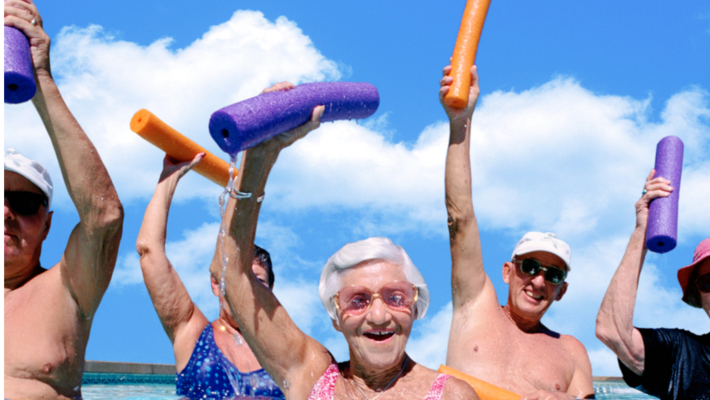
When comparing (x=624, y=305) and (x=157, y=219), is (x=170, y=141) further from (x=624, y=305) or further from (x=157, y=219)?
(x=624, y=305)

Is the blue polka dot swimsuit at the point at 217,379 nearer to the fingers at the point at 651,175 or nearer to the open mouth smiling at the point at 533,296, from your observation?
the open mouth smiling at the point at 533,296

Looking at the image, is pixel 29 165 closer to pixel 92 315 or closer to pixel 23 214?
pixel 23 214

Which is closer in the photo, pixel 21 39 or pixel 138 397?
pixel 21 39

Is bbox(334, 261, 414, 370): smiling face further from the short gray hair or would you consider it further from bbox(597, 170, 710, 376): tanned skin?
bbox(597, 170, 710, 376): tanned skin

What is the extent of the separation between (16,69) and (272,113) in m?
1.26

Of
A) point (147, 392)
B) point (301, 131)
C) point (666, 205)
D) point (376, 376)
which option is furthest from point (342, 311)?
point (147, 392)

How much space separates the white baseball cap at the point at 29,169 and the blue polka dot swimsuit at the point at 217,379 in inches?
87.9

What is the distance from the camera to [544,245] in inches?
211

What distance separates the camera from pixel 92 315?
161 inches

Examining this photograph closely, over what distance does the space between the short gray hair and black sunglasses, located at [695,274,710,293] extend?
2688 mm

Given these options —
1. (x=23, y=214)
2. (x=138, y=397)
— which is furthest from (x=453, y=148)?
(x=138, y=397)

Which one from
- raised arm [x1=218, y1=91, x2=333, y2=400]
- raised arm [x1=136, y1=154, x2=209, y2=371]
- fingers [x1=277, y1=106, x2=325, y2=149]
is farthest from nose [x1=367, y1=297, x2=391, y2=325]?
raised arm [x1=136, y1=154, x2=209, y2=371]

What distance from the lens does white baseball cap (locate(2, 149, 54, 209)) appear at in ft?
12.7

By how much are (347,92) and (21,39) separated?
5.90 ft
